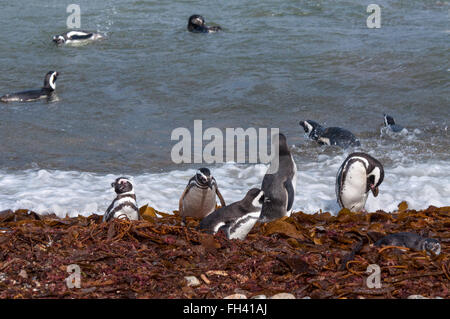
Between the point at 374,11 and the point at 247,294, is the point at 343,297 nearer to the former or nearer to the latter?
the point at 247,294

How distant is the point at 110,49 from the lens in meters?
15.8

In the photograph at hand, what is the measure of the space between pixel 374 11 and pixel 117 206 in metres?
13.9

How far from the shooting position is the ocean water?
324 inches

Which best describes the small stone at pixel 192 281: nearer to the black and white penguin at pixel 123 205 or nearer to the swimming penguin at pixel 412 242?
the swimming penguin at pixel 412 242

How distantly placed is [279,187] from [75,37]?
1084cm

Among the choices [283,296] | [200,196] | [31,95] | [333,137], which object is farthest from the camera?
[31,95]

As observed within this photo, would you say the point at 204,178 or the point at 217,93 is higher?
the point at 217,93

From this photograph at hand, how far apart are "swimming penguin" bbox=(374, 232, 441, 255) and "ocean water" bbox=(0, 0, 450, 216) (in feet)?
7.68

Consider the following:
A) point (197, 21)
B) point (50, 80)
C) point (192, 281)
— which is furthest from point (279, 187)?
point (197, 21)

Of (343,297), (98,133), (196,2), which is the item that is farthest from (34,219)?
(196,2)

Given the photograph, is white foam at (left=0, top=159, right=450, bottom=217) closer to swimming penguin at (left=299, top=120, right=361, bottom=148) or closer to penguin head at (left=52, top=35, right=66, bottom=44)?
swimming penguin at (left=299, top=120, right=361, bottom=148)

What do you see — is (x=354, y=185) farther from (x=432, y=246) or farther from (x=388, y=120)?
(x=388, y=120)

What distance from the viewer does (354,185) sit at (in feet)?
23.5

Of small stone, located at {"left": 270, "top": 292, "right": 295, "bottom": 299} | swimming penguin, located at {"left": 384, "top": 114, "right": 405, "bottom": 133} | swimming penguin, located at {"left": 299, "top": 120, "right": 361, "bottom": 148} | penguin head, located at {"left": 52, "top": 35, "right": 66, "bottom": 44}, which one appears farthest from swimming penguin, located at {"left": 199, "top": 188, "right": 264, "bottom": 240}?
penguin head, located at {"left": 52, "top": 35, "right": 66, "bottom": 44}
